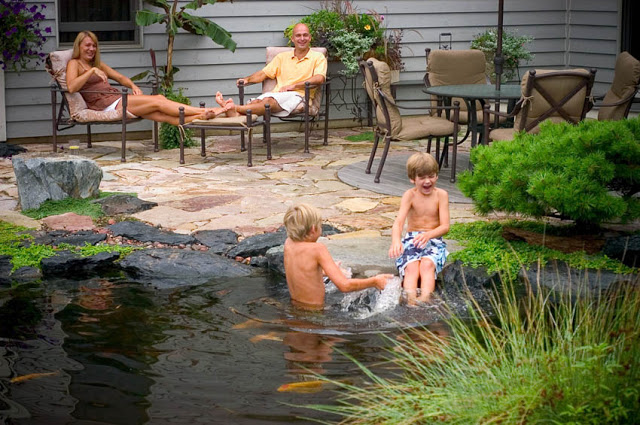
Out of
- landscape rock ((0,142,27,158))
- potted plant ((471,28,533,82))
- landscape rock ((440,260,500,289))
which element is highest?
potted plant ((471,28,533,82))

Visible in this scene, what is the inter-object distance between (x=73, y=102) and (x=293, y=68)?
2457 millimetres

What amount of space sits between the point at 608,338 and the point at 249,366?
1.66 metres

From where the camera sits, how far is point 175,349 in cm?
449

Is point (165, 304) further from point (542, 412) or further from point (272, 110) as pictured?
point (272, 110)

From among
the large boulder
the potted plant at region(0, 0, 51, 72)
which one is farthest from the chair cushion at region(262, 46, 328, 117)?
the large boulder

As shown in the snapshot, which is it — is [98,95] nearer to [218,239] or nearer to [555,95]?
[218,239]

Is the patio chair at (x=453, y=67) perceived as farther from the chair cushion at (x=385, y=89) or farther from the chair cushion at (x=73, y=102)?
the chair cushion at (x=73, y=102)

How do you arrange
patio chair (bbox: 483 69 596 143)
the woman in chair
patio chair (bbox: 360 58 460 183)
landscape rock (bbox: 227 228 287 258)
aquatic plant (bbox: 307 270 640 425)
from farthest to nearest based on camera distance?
the woman in chair → patio chair (bbox: 360 58 460 183) → patio chair (bbox: 483 69 596 143) → landscape rock (bbox: 227 228 287 258) → aquatic plant (bbox: 307 270 640 425)

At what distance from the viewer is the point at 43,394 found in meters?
3.88

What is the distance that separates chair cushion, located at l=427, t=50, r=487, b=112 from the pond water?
459 cm

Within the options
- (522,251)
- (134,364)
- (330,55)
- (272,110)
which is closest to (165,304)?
(134,364)

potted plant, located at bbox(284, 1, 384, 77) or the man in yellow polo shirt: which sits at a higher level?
potted plant, located at bbox(284, 1, 384, 77)

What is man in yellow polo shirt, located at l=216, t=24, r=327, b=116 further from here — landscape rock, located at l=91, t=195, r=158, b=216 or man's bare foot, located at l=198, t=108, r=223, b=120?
landscape rock, located at l=91, t=195, r=158, b=216

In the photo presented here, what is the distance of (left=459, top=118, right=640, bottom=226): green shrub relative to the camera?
560 cm
